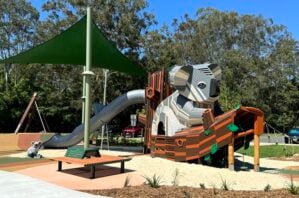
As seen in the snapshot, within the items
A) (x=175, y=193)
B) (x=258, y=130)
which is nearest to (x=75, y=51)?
(x=258, y=130)

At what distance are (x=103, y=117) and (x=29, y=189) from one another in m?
13.0

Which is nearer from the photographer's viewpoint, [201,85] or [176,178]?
[176,178]

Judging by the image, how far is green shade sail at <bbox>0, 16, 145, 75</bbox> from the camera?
1758cm

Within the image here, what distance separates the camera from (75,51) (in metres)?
19.1

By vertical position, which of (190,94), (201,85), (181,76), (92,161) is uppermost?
(181,76)

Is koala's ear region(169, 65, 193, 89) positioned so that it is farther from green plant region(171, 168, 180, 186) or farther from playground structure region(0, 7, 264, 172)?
green plant region(171, 168, 180, 186)

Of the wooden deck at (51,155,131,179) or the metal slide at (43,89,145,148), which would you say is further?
the metal slide at (43,89,145,148)

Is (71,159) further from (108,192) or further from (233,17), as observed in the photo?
(233,17)

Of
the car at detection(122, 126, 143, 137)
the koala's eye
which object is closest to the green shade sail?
the koala's eye

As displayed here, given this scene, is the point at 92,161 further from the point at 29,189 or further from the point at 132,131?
the point at 132,131

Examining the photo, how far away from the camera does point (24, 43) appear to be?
5606 centimetres

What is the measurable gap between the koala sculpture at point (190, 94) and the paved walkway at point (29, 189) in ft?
22.7

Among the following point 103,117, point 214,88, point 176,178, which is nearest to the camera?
point 176,178

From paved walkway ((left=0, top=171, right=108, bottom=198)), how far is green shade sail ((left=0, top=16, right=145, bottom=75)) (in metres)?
7.92
